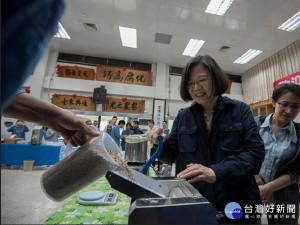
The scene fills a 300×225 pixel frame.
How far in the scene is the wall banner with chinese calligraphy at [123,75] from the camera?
5742 mm

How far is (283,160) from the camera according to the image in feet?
3.74

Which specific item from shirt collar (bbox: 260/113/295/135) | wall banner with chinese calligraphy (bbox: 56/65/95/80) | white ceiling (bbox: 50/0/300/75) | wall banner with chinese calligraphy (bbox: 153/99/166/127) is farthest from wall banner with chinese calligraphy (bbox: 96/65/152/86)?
shirt collar (bbox: 260/113/295/135)

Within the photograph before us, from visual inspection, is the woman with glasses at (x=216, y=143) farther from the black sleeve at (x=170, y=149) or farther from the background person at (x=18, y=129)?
the background person at (x=18, y=129)

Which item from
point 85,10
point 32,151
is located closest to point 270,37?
point 85,10

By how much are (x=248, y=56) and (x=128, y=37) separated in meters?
3.94

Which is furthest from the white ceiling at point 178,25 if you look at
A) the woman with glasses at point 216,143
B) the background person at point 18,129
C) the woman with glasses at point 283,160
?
the woman with glasses at point 216,143

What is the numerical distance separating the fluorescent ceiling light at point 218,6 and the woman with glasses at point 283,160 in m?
2.94

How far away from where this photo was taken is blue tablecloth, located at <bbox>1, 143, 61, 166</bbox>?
3352mm

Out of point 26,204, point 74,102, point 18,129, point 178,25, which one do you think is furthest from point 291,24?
point 18,129

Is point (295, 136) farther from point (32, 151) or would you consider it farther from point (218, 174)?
point (32, 151)

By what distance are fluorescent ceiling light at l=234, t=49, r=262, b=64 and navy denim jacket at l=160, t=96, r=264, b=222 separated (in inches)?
204

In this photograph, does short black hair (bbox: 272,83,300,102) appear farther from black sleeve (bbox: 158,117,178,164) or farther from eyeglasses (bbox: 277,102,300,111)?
black sleeve (bbox: 158,117,178,164)

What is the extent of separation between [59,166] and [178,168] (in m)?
→ 0.76

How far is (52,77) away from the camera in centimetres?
568
